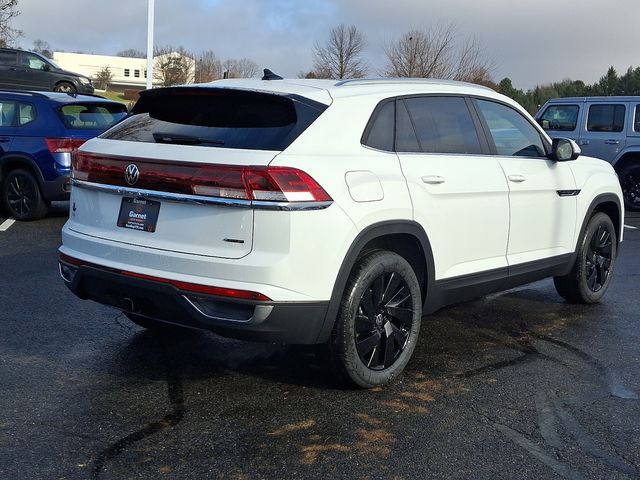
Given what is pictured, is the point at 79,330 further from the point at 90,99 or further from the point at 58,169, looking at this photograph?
the point at 90,99

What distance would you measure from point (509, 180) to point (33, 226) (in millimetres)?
6780

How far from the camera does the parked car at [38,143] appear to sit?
965cm

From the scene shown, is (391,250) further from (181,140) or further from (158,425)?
(158,425)

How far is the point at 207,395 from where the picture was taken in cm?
404

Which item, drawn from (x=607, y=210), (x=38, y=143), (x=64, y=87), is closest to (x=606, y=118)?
(x=607, y=210)

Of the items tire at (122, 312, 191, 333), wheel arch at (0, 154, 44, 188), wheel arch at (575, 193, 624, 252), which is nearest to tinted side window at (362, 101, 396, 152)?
tire at (122, 312, 191, 333)

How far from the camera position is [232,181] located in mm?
3555

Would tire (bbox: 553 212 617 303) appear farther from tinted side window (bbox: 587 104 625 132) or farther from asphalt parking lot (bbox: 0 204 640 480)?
tinted side window (bbox: 587 104 625 132)

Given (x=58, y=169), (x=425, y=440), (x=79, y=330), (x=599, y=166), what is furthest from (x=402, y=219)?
(x=58, y=169)

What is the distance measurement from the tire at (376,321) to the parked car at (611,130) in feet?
33.6

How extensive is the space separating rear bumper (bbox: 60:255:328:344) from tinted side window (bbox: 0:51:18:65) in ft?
70.6

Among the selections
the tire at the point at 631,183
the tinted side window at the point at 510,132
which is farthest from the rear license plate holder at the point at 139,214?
the tire at the point at 631,183

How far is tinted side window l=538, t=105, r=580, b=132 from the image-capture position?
13.8 m

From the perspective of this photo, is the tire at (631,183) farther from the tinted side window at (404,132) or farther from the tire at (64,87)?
the tire at (64,87)
